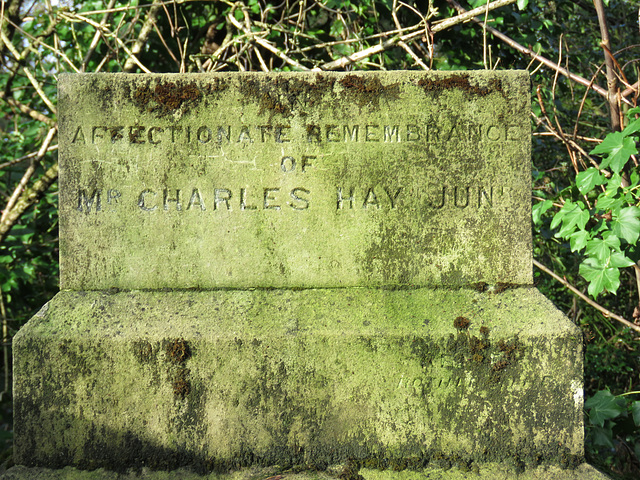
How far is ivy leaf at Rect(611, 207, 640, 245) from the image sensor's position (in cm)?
203

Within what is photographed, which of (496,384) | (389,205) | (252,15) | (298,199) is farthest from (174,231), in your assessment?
(252,15)

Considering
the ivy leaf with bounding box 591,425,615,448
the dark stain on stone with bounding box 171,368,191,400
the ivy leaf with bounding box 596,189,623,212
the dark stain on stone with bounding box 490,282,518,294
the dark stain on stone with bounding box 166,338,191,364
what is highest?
the ivy leaf with bounding box 596,189,623,212

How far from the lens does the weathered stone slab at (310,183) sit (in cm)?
200

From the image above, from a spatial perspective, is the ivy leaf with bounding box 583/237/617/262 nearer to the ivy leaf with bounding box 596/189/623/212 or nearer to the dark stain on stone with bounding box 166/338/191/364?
the ivy leaf with bounding box 596/189/623/212

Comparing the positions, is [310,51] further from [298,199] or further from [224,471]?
[224,471]

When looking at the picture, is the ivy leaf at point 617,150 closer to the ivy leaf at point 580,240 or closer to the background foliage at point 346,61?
the background foliage at point 346,61

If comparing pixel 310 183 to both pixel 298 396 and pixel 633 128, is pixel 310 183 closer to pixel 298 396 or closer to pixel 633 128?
pixel 298 396

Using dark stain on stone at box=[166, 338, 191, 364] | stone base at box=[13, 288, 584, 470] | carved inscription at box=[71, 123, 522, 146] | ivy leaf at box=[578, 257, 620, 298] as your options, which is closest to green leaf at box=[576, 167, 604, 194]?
ivy leaf at box=[578, 257, 620, 298]

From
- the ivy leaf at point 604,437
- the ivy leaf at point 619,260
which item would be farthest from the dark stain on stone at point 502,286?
the ivy leaf at point 604,437

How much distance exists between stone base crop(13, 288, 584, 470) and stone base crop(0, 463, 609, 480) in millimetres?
31

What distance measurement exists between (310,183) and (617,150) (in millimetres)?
1300

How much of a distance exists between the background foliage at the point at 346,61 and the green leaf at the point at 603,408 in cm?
1

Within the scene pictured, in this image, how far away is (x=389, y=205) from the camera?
2012 millimetres

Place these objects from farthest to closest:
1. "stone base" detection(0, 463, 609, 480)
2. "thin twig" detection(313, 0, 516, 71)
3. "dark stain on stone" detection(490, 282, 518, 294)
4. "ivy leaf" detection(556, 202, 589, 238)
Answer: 1. "thin twig" detection(313, 0, 516, 71)
2. "ivy leaf" detection(556, 202, 589, 238)
3. "dark stain on stone" detection(490, 282, 518, 294)
4. "stone base" detection(0, 463, 609, 480)
